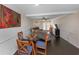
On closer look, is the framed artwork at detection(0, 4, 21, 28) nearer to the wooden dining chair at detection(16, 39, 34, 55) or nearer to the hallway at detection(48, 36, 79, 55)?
the wooden dining chair at detection(16, 39, 34, 55)

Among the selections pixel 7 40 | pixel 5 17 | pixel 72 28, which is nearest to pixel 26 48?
pixel 7 40

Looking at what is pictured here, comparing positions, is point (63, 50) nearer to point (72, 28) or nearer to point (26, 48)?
point (72, 28)

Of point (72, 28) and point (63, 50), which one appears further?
point (72, 28)

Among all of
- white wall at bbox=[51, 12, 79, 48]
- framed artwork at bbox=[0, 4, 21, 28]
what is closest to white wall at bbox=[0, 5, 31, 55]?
framed artwork at bbox=[0, 4, 21, 28]

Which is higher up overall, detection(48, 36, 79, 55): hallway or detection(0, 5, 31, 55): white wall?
detection(0, 5, 31, 55): white wall

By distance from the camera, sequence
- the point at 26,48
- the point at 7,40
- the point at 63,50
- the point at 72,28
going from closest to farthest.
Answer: the point at 26,48 → the point at 7,40 → the point at 63,50 → the point at 72,28

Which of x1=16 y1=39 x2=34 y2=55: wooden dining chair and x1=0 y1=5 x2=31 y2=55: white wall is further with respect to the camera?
x1=0 y1=5 x2=31 y2=55: white wall

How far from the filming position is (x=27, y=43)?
9.73ft

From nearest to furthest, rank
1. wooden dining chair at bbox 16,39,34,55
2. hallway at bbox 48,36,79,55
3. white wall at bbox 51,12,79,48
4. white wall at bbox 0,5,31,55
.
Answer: wooden dining chair at bbox 16,39,34,55, white wall at bbox 0,5,31,55, hallway at bbox 48,36,79,55, white wall at bbox 51,12,79,48

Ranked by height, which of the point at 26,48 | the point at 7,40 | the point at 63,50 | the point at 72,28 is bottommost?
the point at 63,50

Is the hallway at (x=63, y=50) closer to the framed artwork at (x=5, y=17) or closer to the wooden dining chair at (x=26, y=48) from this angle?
the wooden dining chair at (x=26, y=48)

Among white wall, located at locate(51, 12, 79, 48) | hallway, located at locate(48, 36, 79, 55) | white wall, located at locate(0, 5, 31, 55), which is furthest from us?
white wall, located at locate(51, 12, 79, 48)

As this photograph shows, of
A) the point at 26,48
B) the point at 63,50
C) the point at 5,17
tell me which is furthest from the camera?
the point at 63,50
